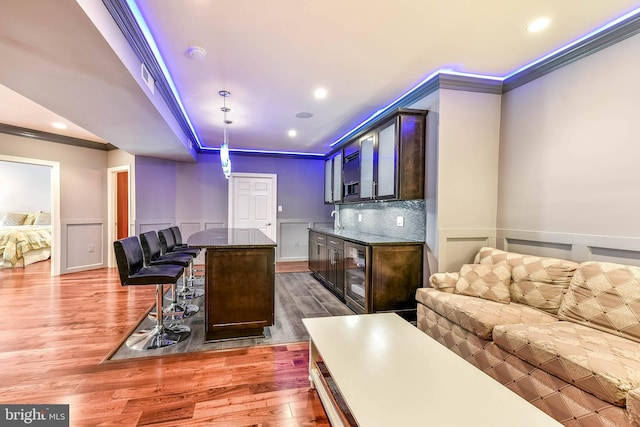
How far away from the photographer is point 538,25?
2.09 m

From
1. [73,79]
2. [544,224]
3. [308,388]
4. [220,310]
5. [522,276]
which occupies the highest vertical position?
[73,79]

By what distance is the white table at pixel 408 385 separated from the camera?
1082mm

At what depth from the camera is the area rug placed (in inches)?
98.6

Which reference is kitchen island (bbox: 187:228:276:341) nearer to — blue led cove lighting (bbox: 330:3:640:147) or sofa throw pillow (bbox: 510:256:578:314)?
sofa throw pillow (bbox: 510:256:578:314)

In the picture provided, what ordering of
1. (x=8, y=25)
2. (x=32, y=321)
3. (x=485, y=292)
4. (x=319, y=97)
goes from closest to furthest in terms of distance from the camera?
(x=8, y=25), (x=485, y=292), (x=32, y=321), (x=319, y=97)

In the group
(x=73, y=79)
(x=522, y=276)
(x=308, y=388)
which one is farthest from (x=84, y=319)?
(x=522, y=276)

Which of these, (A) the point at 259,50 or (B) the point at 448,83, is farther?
(B) the point at 448,83

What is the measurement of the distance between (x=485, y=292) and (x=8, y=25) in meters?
3.61

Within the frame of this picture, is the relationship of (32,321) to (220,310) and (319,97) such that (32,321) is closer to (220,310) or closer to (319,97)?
(220,310)

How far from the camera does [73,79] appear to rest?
2.27 metres

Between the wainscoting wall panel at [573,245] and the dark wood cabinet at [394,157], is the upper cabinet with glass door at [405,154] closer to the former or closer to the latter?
the dark wood cabinet at [394,157]

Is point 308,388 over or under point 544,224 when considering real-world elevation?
under

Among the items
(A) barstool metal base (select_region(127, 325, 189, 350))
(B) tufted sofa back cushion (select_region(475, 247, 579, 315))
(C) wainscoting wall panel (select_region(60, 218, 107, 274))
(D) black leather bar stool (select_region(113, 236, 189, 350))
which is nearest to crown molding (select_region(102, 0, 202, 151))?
(D) black leather bar stool (select_region(113, 236, 189, 350))

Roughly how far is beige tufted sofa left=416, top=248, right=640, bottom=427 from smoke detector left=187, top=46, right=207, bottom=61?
282cm
